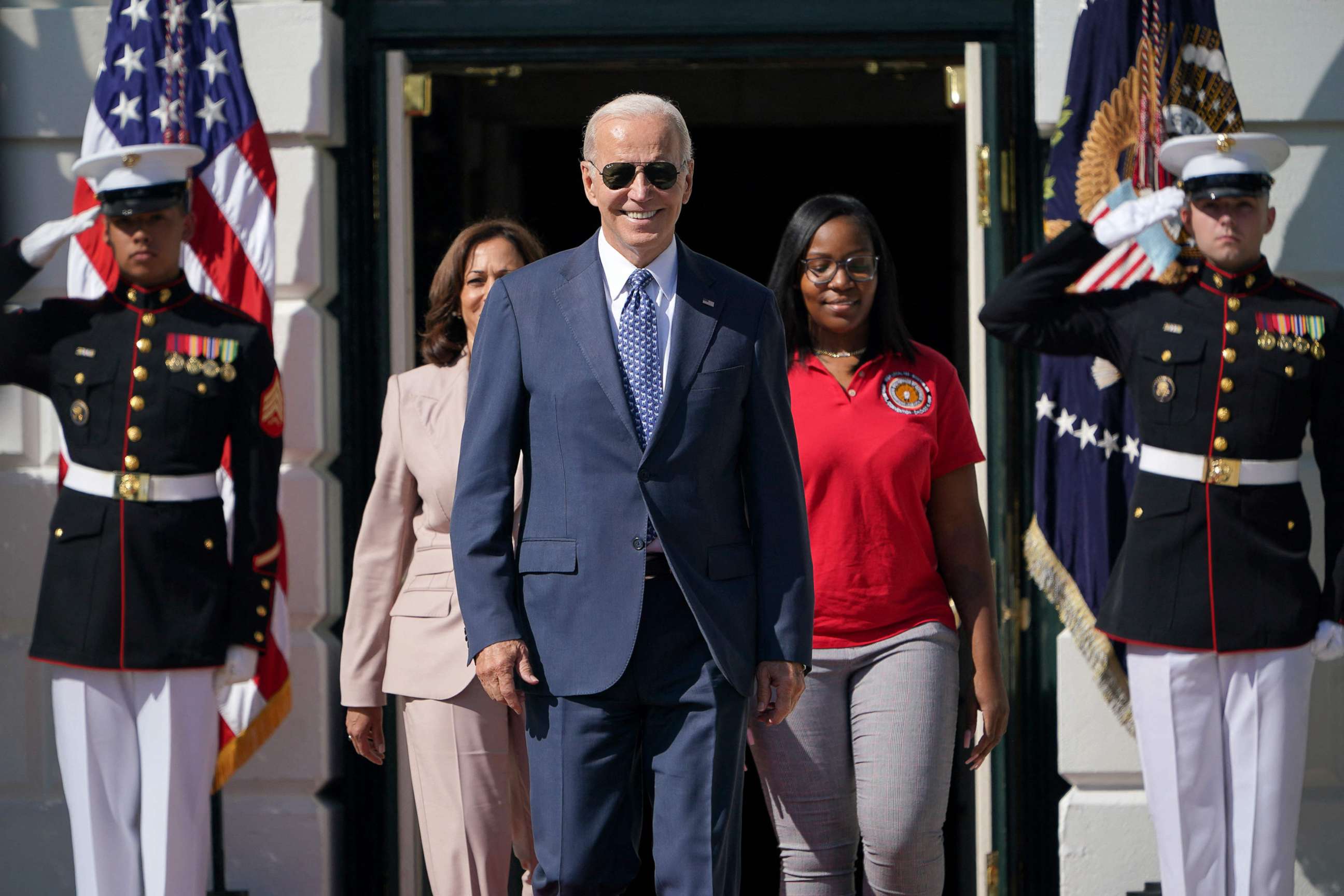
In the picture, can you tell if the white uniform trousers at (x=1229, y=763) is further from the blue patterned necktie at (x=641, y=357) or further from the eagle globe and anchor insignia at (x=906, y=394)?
the blue patterned necktie at (x=641, y=357)

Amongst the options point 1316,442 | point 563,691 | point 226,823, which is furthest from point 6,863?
point 1316,442

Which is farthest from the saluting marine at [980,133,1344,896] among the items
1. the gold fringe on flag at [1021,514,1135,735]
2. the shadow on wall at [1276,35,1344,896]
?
the shadow on wall at [1276,35,1344,896]

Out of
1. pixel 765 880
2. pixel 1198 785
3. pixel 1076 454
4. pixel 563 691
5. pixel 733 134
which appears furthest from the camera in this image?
pixel 733 134

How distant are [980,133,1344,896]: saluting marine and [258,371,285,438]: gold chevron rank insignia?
206cm

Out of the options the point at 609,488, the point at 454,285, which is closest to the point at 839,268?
the point at 454,285

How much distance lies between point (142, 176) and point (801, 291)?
5.26ft

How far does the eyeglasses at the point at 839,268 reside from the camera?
3.57 metres

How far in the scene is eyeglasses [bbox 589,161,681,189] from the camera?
2637mm

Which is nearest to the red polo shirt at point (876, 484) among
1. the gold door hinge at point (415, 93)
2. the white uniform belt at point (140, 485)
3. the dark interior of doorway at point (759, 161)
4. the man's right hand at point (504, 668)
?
the man's right hand at point (504, 668)

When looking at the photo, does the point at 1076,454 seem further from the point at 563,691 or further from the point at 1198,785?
the point at 563,691

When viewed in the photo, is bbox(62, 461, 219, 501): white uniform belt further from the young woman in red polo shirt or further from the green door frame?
the young woman in red polo shirt

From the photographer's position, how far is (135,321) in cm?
384

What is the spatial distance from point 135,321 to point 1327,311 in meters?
2.81

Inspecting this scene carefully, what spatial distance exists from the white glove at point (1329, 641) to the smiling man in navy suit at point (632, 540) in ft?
4.98
